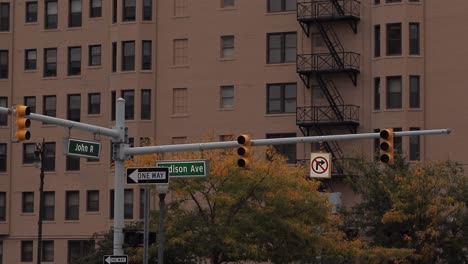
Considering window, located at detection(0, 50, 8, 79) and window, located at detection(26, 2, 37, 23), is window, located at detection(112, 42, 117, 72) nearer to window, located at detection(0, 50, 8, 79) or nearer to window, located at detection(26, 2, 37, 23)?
window, located at detection(26, 2, 37, 23)

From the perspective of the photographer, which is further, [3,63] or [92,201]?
[3,63]

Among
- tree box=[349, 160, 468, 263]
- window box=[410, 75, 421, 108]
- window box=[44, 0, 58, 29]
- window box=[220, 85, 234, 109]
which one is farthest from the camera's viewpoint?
window box=[44, 0, 58, 29]

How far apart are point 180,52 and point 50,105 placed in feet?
34.0

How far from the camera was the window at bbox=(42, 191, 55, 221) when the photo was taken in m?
82.3

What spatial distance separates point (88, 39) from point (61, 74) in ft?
10.1

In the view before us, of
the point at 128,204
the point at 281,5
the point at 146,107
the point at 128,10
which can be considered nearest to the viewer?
the point at 281,5

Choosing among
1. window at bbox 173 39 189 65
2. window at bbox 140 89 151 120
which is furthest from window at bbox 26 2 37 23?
window at bbox 173 39 189 65

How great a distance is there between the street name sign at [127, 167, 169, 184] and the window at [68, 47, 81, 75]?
1863 inches

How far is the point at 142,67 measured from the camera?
7819cm

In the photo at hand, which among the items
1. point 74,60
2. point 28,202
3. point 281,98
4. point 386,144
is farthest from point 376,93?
point 386,144

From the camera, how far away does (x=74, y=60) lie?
82.1m

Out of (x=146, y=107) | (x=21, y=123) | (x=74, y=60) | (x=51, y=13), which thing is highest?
(x=51, y=13)

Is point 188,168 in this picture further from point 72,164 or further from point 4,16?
point 4,16

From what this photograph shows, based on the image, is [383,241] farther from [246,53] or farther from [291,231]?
[246,53]
